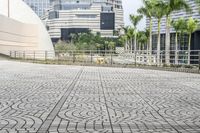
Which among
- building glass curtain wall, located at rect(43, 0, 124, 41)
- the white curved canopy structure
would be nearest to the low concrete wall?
the white curved canopy structure

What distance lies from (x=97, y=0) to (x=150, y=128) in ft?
458

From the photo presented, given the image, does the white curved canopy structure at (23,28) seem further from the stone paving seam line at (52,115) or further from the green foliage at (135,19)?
the stone paving seam line at (52,115)

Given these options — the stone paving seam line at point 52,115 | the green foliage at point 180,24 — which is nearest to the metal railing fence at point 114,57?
the stone paving seam line at point 52,115

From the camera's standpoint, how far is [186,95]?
33.0ft

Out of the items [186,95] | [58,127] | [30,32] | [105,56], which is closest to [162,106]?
[186,95]

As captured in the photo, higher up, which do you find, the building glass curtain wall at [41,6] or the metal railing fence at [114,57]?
the building glass curtain wall at [41,6]

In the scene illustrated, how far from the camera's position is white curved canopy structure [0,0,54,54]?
59188mm

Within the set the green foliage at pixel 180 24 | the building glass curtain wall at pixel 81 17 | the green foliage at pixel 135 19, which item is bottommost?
the green foliage at pixel 180 24

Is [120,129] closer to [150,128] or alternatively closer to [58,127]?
[150,128]

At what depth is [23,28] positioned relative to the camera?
2470 inches

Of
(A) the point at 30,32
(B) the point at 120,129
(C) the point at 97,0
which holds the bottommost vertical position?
(B) the point at 120,129

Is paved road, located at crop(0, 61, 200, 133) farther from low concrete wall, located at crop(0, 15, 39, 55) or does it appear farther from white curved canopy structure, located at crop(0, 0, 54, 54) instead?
white curved canopy structure, located at crop(0, 0, 54, 54)

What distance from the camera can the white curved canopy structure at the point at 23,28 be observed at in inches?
2330

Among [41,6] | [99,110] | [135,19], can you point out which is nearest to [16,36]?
[135,19]
